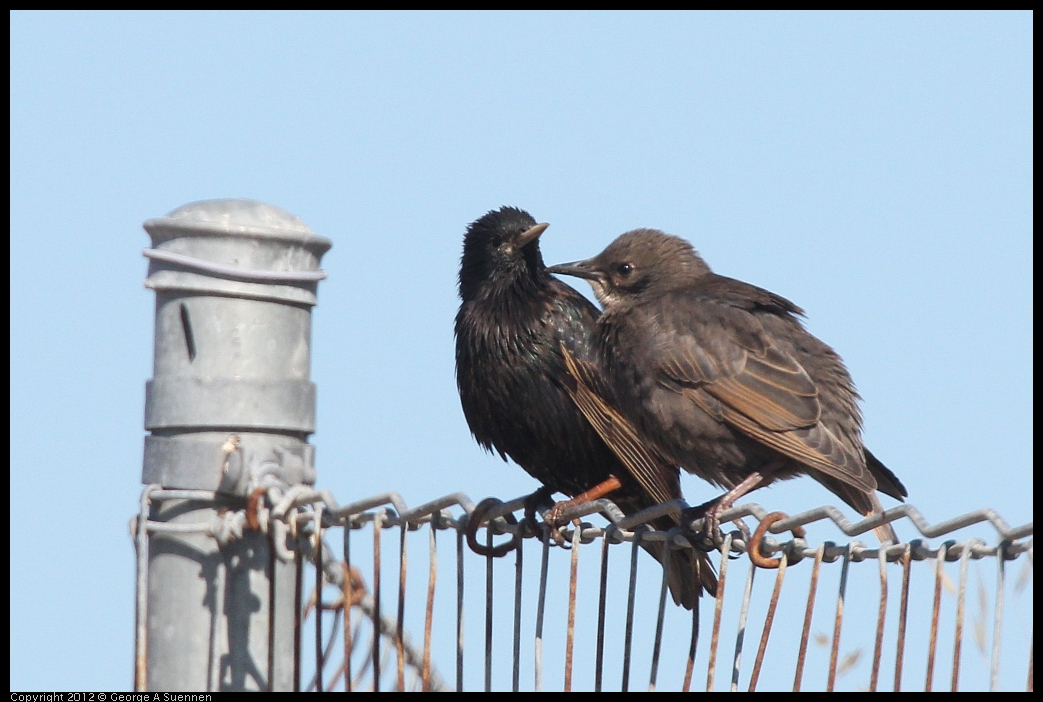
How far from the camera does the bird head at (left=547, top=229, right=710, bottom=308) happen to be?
579 cm

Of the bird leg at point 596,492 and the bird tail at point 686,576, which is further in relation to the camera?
the bird leg at point 596,492

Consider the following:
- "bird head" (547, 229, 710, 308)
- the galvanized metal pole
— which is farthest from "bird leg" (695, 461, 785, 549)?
the galvanized metal pole

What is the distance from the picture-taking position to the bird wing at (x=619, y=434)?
5.27 meters

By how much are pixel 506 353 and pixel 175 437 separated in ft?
7.28

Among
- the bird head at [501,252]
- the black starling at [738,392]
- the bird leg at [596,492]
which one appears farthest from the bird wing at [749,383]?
the bird head at [501,252]

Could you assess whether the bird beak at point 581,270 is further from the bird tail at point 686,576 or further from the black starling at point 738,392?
the bird tail at point 686,576

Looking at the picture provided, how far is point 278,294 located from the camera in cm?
357

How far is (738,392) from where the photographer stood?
16.0 feet

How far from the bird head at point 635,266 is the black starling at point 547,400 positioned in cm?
12

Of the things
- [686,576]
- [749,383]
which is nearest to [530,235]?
[749,383]

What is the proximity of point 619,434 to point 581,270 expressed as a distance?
2.74 ft

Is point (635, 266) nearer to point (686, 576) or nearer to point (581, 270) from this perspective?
point (581, 270)

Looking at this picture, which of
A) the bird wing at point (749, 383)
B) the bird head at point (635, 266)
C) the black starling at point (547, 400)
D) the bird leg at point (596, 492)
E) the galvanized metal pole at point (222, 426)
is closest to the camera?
the galvanized metal pole at point (222, 426)

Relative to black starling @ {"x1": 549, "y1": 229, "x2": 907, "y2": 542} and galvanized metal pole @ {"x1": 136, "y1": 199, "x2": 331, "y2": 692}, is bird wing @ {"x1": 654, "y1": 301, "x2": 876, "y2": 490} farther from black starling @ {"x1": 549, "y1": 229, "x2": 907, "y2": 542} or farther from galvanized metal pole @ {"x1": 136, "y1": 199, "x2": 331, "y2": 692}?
galvanized metal pole @ {"x1": 136, "y1": 199, "x2": 331, "y2": 692}
